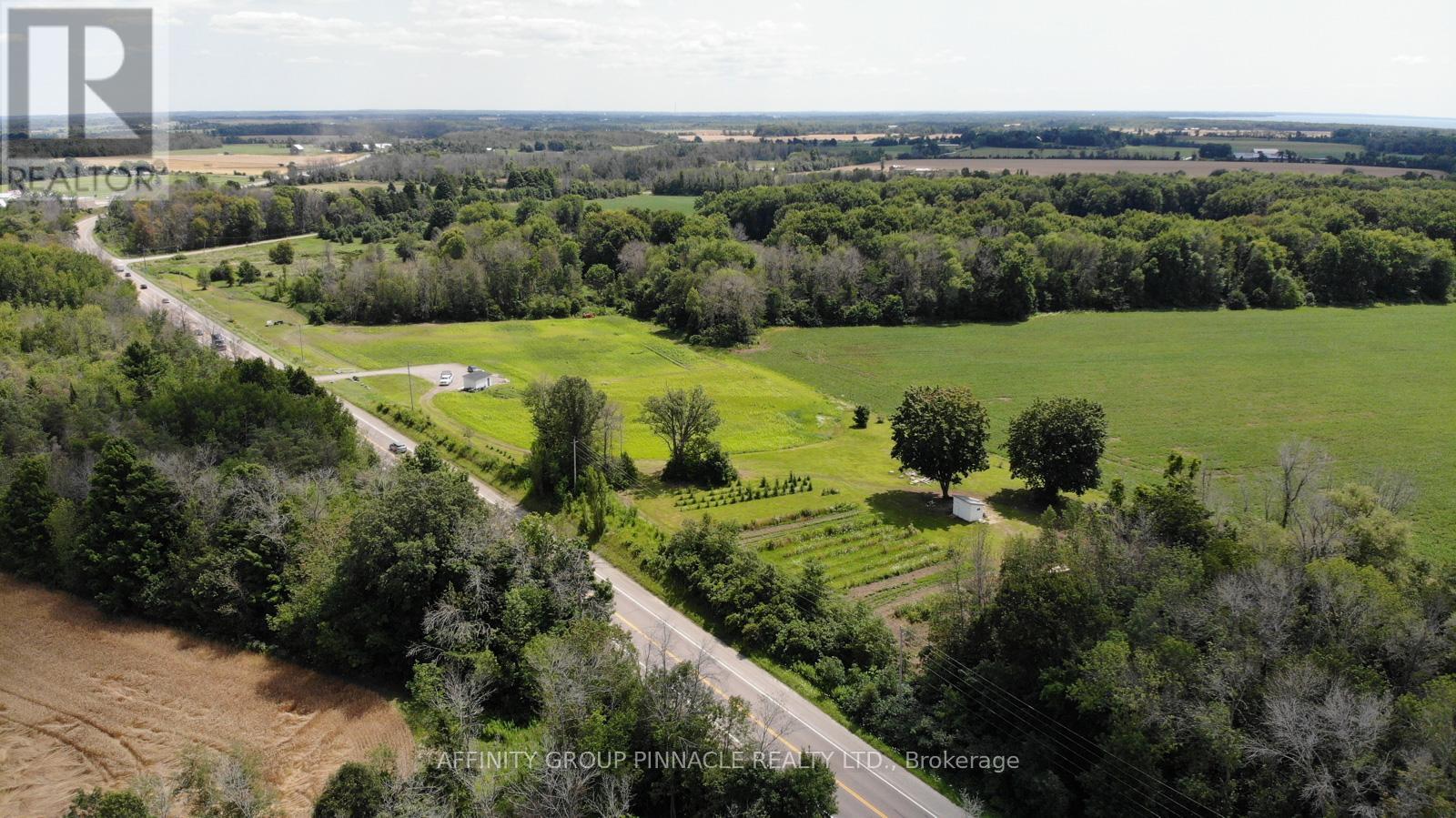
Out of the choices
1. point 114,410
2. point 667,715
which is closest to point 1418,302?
point 667,715

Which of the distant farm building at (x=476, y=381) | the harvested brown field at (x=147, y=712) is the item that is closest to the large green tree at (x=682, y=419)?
the distant farm building at (x=476, y=381)

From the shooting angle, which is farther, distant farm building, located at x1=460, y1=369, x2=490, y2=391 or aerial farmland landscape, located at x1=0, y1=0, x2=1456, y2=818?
distant farm building, located at x1=460, y1=369, x2=490, y2=391

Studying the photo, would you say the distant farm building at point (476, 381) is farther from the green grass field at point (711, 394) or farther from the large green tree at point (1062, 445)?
the large green tree at point (1062, 445)

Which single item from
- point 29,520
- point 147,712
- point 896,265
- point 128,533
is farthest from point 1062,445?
point 896,265

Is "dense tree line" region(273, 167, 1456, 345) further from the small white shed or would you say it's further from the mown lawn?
the small white shed

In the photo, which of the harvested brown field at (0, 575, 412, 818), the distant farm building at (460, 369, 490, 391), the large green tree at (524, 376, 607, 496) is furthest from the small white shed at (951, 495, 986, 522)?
the distant farm building at (460, 369, 490, 391)

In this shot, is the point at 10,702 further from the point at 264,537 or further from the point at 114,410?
the point at 114,410
